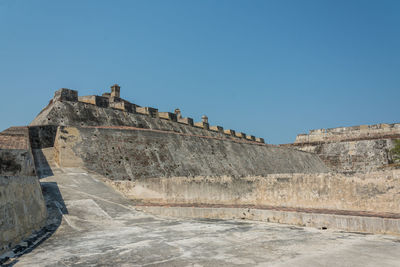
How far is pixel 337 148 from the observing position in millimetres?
44469

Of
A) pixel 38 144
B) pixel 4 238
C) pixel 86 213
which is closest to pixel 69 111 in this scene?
pixel 38 144

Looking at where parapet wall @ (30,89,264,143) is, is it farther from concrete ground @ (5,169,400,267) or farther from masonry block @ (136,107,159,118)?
concrete ground @ (5,169,400,267)

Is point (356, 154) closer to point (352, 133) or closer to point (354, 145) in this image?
point (354, 145)

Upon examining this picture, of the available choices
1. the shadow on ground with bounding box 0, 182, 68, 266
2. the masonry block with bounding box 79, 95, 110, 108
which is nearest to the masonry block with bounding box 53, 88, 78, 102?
the masonry block with bounding box 79, 95, 110, 108

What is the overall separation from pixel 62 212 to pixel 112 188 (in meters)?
4.22

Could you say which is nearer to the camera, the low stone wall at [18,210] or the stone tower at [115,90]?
the low stone wall at [18,210]

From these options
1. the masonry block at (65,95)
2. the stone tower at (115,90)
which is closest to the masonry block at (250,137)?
the stone tower at (115,90)

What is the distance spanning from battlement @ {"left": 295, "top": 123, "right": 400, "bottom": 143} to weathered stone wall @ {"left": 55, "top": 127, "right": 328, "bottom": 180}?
1805 centimetres

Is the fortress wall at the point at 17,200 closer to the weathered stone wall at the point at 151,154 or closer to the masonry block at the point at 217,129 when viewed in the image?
the weathered stone wall at the point at 151,154

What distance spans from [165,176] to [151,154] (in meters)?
1.88

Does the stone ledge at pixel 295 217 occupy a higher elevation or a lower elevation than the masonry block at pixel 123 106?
lower

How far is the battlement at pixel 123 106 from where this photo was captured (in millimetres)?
25594

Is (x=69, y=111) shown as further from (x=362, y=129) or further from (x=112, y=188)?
(x=362, y=129)

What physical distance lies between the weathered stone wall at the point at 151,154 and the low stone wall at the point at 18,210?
255 inches
